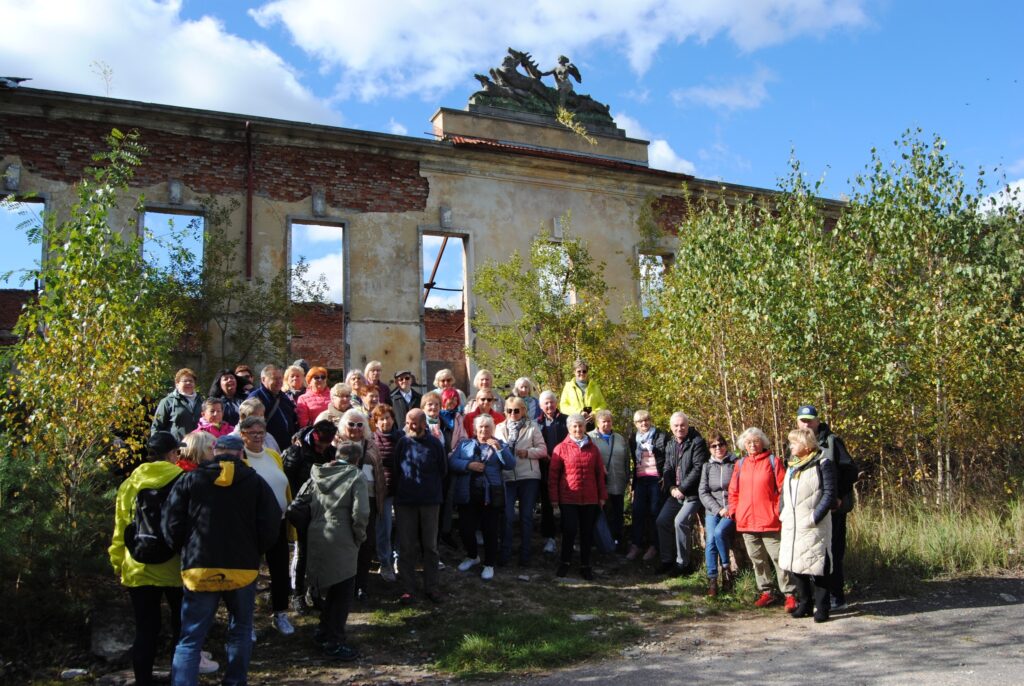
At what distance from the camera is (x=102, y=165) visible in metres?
15.1

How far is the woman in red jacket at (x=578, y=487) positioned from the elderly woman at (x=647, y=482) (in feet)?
2.23

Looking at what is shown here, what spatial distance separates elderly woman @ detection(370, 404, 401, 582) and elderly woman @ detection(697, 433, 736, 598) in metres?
3.25

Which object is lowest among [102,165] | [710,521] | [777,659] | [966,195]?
[777,659]

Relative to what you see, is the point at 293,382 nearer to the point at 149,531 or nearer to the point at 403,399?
the point at 403,399

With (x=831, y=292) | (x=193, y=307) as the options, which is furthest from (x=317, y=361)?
(x=831, y=292)

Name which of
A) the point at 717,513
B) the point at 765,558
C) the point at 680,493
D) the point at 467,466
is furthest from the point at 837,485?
the point at 467,466

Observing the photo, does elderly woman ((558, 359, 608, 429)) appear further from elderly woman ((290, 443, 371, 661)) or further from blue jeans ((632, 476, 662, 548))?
elderly woman ((290, 443, 371, 661))

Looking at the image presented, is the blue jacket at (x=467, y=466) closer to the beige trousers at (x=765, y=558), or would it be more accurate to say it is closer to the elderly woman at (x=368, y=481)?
the elderly woman at (x=368, y=481)

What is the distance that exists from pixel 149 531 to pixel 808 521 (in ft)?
17.9

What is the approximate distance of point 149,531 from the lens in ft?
18.4

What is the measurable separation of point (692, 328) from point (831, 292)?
1821 millimetres

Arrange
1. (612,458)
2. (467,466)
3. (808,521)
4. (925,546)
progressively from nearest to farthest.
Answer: (808,521)
(467,466)
(925,546)
(612,458)

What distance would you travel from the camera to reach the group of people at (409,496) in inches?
221

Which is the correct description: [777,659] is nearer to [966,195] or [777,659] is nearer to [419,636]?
[419,636]
